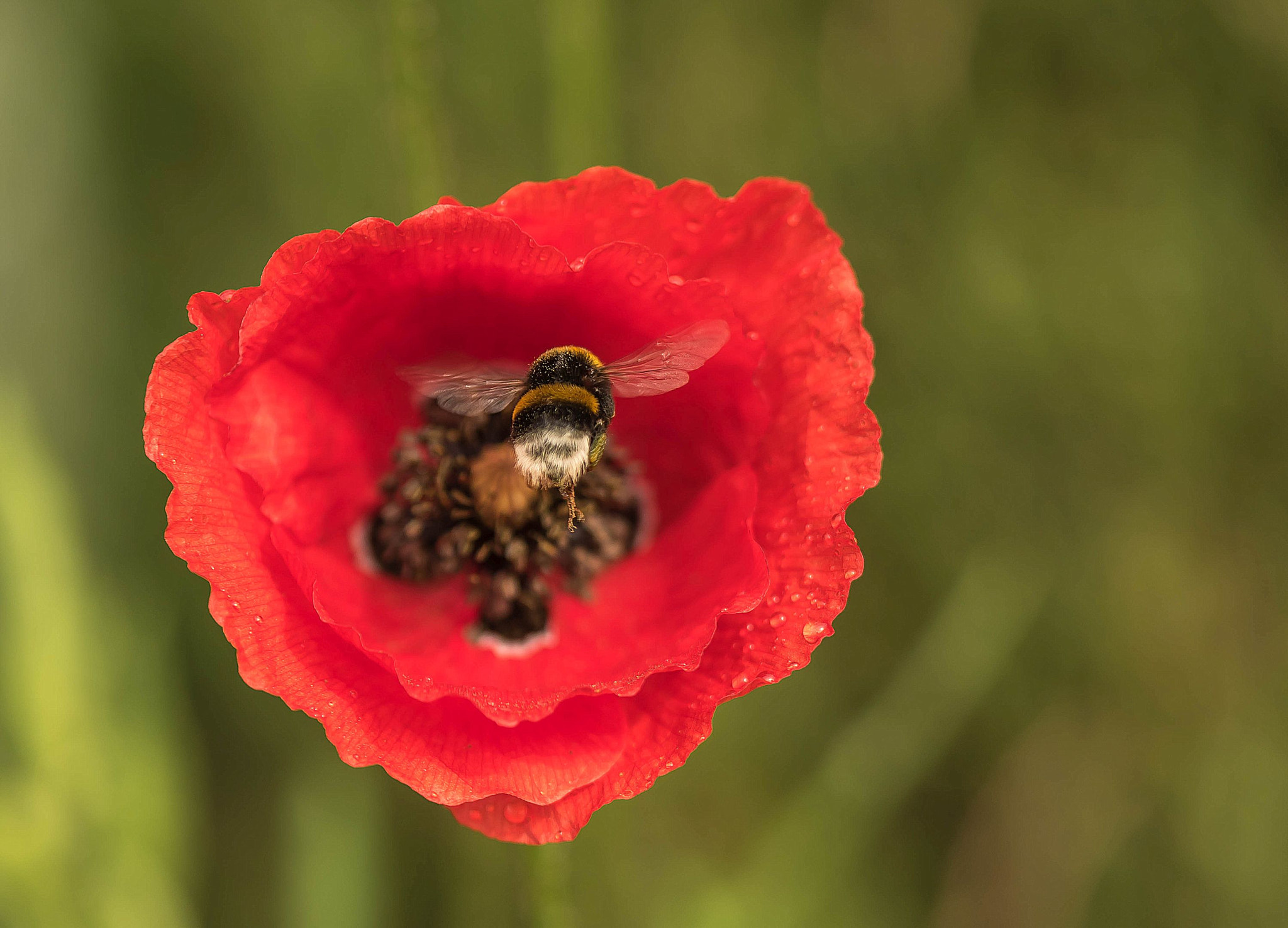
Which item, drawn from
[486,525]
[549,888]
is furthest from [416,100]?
[549,888]

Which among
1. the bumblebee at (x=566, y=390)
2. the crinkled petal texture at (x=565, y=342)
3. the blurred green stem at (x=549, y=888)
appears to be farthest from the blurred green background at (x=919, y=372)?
the bumblebee at (x=566, y=390)

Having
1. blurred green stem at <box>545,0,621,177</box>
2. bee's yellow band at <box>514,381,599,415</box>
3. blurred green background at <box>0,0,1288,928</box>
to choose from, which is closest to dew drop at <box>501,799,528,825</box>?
bee's yellow band at <box>514,381,599,415</box>

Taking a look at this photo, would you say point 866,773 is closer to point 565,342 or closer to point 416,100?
point 565,342

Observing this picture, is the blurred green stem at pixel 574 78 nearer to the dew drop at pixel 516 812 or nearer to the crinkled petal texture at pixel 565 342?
the crinkled petal texture at pixel 565 342

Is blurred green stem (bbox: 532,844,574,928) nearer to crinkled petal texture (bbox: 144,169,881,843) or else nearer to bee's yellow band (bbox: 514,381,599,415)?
crinkled petal texture (bbox: 144,169,881,843)

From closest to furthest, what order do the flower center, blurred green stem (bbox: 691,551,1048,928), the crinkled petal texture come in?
the crinkled petal texture, the flower center, blurred green stem (bbox: 691,551,1048,928)
